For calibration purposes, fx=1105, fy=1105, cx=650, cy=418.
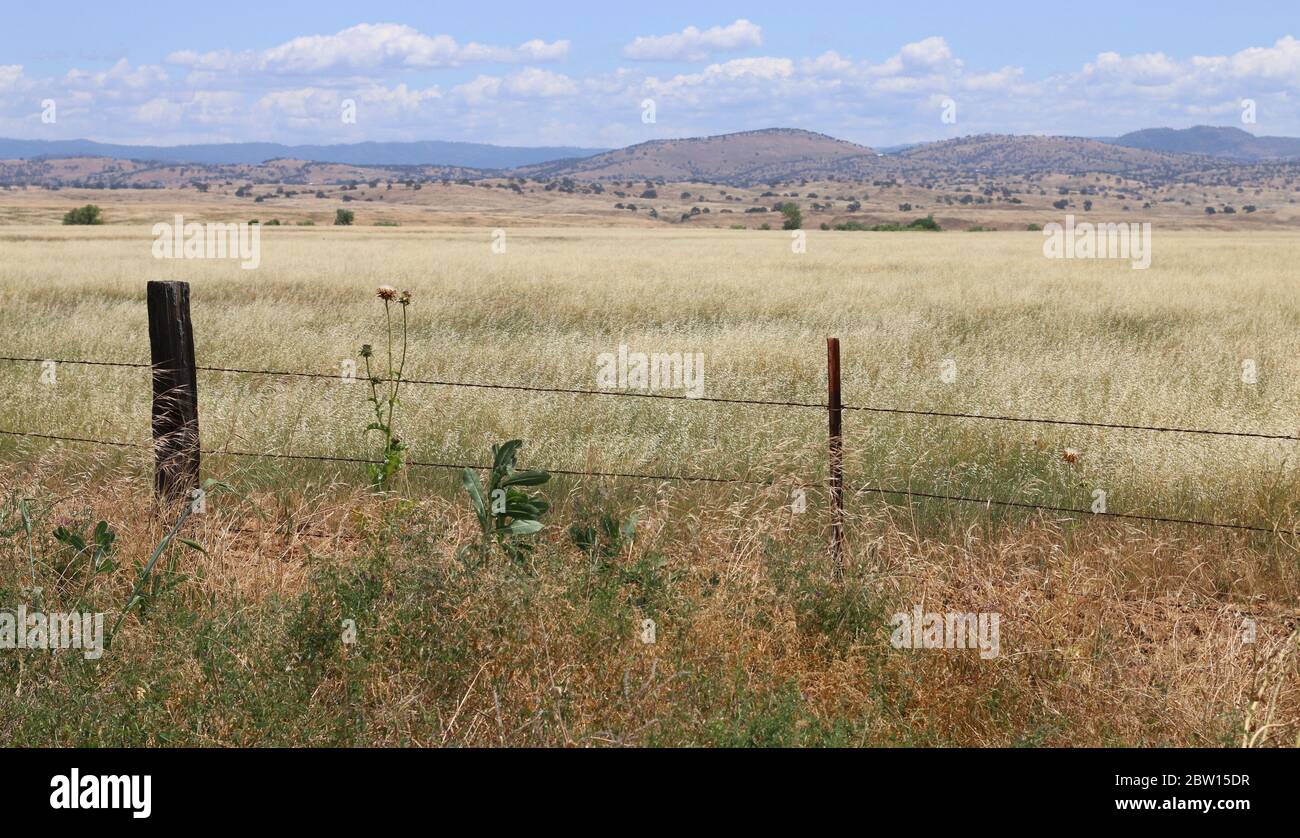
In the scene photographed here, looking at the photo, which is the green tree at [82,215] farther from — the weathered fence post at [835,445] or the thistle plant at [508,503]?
the weathered fence post at [835,445]

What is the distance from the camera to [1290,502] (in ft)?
21.1

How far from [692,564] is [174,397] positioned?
10.1ft

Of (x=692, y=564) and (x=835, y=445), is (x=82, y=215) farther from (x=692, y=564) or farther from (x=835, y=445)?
(x=692, y=564)

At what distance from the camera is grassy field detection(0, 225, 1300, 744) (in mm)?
4137

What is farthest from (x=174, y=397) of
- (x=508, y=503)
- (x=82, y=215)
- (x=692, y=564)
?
(x=82, y=215)

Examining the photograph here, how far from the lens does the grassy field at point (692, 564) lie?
414 centimetres

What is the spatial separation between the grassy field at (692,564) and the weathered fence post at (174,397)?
218mm

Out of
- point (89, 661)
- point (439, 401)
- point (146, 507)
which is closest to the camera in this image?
point (89, 661)

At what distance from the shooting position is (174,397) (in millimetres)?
6176

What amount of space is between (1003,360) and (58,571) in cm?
892

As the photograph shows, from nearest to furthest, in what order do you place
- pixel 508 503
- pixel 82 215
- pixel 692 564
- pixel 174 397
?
pixel 508 503 < pixel 692 564 < pixel 174 397 < pixel 82 215

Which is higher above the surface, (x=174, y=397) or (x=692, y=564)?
(x=174, y=397)

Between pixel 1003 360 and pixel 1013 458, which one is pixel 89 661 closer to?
pixel 1013 458
